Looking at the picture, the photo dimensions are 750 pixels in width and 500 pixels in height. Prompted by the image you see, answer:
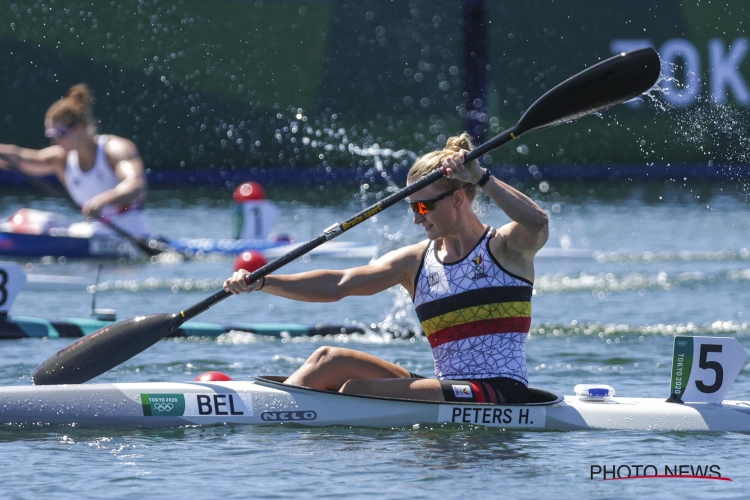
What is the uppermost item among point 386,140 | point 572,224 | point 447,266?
point 386,140

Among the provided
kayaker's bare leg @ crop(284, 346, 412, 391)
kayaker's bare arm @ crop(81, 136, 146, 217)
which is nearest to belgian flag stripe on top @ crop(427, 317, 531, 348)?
kayaker's bare leg @ crop(284, 346, 412, 391)

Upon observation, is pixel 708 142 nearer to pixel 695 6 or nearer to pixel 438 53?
pixel 695 6

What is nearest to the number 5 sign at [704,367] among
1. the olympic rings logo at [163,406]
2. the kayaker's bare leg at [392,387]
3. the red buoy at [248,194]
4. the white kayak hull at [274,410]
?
the white kayak hull at [274,410]

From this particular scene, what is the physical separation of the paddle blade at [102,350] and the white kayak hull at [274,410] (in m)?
0.29

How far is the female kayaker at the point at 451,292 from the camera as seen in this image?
5.05 meters

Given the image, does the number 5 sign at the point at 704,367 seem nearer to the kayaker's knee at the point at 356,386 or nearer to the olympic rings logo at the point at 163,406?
the kayaker's knee at the point at 356,386

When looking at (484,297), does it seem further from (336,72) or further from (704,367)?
(336,72)

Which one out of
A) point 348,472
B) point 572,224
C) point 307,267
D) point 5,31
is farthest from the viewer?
point 5,31

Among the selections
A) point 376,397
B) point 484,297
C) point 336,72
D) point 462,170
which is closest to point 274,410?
point 376,397

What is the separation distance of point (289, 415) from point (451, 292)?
884 mm

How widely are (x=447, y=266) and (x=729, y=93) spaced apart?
61.0 feet

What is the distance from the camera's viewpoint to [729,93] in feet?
73.6

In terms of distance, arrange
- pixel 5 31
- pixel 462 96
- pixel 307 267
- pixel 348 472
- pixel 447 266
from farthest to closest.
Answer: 1. pixel 462 96
2. pixel 5 31
3. pixel 307 267
4. pixel 447 266
5. pixel 348 472

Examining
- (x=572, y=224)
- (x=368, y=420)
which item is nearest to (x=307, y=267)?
(x=572, y=224)
